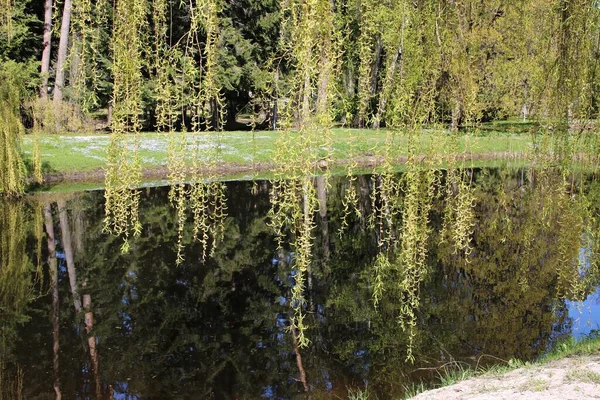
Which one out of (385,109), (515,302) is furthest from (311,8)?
(515,302)

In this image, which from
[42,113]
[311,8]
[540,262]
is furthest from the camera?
[42,113]

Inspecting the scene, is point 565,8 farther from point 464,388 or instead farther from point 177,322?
point 177,322

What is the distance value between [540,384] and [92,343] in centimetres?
409

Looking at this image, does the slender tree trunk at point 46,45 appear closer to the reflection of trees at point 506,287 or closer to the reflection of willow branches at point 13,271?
the reflection of willow branches at point 13,271

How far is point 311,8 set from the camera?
2559 millimetres

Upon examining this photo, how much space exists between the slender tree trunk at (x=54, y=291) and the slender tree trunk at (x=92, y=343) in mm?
284

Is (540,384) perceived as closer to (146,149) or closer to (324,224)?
(324,224)

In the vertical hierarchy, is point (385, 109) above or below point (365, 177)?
above

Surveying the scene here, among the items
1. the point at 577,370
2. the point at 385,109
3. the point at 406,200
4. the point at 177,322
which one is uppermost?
the point at 385,109

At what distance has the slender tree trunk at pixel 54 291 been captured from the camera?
5.22 metres

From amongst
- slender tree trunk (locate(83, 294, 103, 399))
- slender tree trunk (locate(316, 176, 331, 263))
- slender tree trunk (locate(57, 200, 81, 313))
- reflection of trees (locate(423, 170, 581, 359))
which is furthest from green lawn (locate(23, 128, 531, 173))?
slender tree trunk (locate(83, 294, 103, 399))

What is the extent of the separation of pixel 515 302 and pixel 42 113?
1593 centimetres

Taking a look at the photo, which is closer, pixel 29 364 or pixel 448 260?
pixel 29 364

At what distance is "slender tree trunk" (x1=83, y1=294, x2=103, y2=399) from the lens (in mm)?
5145
